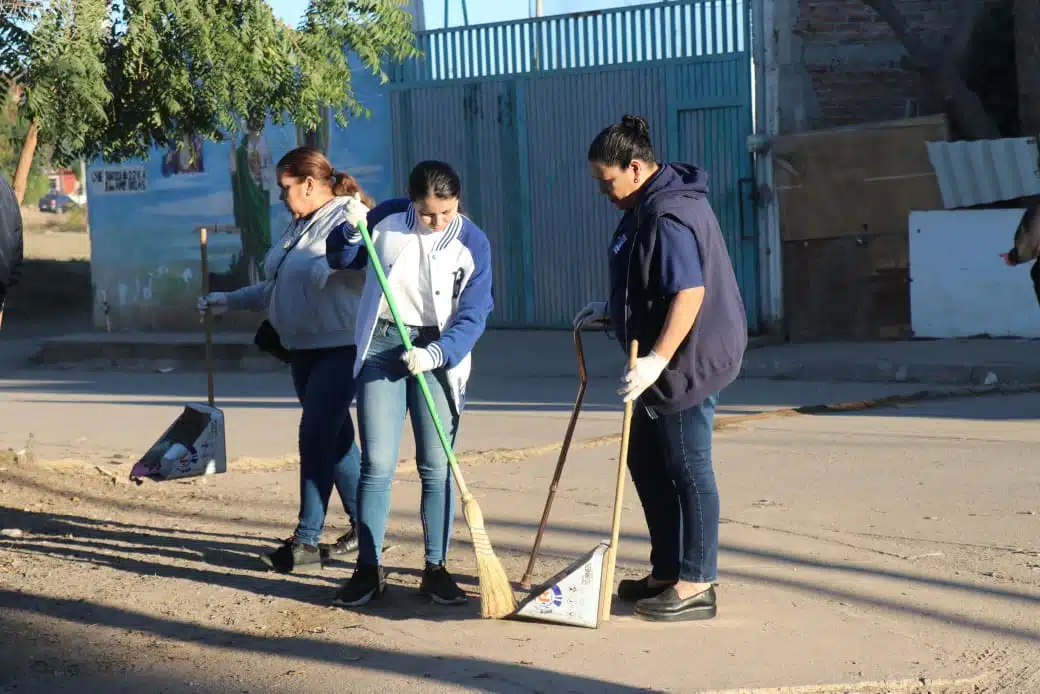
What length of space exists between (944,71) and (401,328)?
447 inches

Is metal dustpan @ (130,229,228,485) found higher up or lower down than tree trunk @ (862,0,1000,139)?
lower down

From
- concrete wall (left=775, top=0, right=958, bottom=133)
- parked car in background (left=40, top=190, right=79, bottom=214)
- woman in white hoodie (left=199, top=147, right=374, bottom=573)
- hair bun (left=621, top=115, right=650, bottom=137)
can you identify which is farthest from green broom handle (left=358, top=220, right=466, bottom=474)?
parked car in background (left=40, top=190, right=79, bottom=214)

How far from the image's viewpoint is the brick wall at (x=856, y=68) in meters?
15.8

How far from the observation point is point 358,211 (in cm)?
545

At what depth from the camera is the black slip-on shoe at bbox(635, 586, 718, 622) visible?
5238 mm

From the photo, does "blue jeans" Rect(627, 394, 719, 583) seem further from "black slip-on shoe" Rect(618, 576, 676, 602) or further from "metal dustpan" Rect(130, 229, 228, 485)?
"metal dustpan" Rect(130, 229, 228, 485)

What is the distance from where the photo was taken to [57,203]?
226 feet

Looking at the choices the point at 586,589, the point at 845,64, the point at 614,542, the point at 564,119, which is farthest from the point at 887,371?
the point at 586,589

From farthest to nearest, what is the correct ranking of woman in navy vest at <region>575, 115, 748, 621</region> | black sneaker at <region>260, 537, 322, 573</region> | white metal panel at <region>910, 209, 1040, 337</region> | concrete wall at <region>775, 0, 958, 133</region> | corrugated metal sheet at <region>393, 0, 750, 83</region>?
corrugated metal sheet at <region>393, 0, 750, 83</region>
concrete wall at <region>775, 0, 958, 133</region>
white metal panel at <region>910, 209, 1040, 337</region>
black sneaker at <region>260, 537, 322, 573</region>
woman in navy vest at <region>575, 115, 748, 621</region>

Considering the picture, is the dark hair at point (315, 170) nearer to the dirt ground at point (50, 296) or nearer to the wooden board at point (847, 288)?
the wooden board at point (847, 288)

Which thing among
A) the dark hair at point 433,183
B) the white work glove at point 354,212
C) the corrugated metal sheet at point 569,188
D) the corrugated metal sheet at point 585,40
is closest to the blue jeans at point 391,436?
the white work glove at point 354,212

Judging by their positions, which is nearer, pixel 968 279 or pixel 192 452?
pixel 192 452

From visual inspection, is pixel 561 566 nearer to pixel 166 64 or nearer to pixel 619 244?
pixel 619 244

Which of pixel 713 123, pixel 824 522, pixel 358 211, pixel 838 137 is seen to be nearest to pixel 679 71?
pixel 713 123
